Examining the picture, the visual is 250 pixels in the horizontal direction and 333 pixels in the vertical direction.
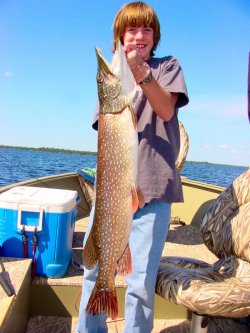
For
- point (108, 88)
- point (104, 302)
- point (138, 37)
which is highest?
point (138, 37)

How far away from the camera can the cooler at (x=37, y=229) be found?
2959 mm

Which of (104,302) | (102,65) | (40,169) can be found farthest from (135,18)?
(40,169)

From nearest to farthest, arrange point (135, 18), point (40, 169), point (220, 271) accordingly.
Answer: point (135, 18), point (220, 271), point (40, 169)

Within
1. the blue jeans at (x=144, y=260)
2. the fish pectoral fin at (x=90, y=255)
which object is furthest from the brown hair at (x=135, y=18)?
the fish pectoral fin at (x=90, y=255)

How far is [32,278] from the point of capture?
3029mm

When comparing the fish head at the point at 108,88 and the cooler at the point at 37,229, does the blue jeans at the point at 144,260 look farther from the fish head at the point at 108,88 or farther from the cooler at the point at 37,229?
the cooler at the point at 37,229

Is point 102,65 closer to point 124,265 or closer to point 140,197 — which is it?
point 140,197

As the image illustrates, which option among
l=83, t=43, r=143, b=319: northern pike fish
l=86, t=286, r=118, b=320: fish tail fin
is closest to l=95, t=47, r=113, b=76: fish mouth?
l=83, t=43, r=143, b=319: northern pike fish

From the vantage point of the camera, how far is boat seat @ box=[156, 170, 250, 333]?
2.18 meters

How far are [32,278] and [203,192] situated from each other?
12.5ft

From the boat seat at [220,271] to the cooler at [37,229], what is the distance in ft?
3.34

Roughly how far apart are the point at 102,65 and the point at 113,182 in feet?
2.26

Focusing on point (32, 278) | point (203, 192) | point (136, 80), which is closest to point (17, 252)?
point (32, 278)

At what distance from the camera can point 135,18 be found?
211 cm
